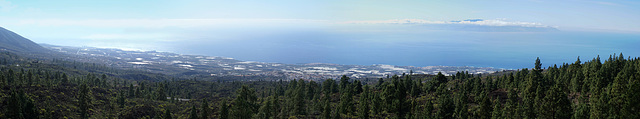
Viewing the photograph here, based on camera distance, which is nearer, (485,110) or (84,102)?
(485,110)

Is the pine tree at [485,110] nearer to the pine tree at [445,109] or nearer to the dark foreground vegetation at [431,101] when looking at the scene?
the dark foreground vegetation at [431,101]

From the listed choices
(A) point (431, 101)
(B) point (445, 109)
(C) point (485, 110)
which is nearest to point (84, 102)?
(A) point (431, 101)

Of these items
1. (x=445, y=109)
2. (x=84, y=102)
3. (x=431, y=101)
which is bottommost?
(x=84, y=102)

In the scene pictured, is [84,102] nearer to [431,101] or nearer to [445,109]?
[431,101]

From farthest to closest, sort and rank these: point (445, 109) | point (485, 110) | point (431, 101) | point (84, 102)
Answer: point (84, 102) < point (431, 101) < point (445, 109) < point (485, 110)

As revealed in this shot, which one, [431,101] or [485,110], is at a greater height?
[485,110]

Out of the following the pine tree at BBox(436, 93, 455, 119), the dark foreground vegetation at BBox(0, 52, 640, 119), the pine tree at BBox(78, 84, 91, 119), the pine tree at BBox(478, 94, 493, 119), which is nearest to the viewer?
the dark foreground vegetation at BBox(0, 52, 640, 119)

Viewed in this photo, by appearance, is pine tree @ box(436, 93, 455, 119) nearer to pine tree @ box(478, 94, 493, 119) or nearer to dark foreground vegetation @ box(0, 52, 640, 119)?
dark foreground vegetation @ box(0, 52, 640, 119)

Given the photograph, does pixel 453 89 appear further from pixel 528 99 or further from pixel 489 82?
pixel 528 99

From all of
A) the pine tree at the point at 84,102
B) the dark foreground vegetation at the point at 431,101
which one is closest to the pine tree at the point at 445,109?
the dark foreground vegetation at the point at 431,101

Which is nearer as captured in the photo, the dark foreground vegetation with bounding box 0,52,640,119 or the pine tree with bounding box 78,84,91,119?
the dark foreground vegetation with bounding box 0,52,640,119

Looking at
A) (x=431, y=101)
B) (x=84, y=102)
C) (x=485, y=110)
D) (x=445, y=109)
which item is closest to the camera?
(x=485, y=110)

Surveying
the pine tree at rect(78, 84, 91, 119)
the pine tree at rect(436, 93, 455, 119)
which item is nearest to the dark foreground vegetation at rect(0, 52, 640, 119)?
the pine tree at rect(78, 84, 91, 119)
